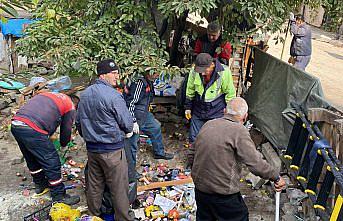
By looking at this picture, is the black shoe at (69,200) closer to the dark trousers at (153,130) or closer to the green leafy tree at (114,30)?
the dark trousers at (153,130)

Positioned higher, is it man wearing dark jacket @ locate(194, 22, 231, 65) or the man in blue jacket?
man wearing dark jacket @ locate(194, 22, 231, 65)

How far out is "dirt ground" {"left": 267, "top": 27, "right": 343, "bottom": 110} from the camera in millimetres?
11438

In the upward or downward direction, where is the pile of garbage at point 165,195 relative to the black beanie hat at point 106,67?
downward

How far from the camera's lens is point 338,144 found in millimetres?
4434

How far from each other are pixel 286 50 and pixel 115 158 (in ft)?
44.9

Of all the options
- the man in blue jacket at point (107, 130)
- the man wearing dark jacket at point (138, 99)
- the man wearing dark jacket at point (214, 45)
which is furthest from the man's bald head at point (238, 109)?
the man wearing dark jacket at point (214, 45)

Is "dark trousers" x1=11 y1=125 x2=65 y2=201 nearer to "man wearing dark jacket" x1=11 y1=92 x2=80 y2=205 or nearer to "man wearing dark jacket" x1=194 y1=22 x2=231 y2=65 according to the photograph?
"man wearing dark jacket" x1=11 y1=92 x2=80 y2=205

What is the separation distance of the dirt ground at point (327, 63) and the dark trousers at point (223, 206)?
6864 mm

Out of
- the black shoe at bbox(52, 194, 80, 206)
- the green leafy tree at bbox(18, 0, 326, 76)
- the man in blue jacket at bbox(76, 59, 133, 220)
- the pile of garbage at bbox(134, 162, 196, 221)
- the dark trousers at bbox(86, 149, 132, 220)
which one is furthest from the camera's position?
the green leafy tree at bbox(18, 0, 326, 76)

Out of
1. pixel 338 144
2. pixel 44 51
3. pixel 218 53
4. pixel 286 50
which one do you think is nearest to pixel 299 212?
pixel 338 144

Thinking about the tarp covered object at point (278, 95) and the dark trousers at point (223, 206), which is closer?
the dark trousers at point (223, 206)

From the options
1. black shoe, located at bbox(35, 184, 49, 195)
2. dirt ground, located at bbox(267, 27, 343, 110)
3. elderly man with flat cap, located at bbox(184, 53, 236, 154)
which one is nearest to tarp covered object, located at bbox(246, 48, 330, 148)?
elderly man with flat cap, located at bbox(184, 53, 236, 154)

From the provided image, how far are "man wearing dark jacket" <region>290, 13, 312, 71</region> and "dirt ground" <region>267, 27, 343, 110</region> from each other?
4.43 ft

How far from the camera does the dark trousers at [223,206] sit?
154 inches
